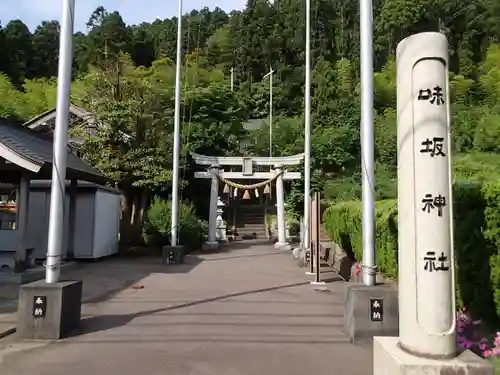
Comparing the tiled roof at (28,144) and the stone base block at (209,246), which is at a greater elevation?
the tiled roof at (28,144)

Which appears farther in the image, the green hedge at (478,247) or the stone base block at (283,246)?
the stone base block at (283,246)

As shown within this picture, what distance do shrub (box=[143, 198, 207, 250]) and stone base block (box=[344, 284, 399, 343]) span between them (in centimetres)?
1186

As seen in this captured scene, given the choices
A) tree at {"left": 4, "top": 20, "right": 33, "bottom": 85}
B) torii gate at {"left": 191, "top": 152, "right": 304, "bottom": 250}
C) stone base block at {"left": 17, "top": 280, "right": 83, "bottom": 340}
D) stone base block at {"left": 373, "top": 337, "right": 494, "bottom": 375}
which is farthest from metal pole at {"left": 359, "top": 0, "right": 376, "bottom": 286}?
tree at {"left": 4, "top": 20, "right": 33, "bottom": 85}

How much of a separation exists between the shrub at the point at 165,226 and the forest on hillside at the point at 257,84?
1.21 meters

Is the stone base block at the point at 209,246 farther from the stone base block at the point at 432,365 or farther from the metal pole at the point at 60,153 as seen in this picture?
the stone base block at the point at 432,365

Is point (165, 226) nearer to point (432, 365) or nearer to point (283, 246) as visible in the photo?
point (283, 246)

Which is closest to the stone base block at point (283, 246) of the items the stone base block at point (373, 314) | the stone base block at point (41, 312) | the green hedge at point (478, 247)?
the green hedge at point (478, 247)

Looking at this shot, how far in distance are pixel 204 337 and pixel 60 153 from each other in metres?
2.90

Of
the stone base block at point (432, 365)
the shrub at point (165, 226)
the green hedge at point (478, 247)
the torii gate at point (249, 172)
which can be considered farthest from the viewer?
the torii gate at point (249, 172)

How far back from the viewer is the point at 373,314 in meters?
5.52

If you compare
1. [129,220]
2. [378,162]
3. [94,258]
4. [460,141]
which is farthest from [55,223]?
[378,162]

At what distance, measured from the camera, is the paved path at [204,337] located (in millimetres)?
4641

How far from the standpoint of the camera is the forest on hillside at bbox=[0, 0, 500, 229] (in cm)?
1861

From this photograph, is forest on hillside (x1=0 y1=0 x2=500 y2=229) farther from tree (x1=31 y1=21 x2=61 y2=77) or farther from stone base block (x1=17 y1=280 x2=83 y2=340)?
stone base block (x1=17 y1=280 x2=83 y2=340)
